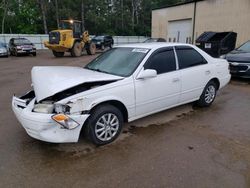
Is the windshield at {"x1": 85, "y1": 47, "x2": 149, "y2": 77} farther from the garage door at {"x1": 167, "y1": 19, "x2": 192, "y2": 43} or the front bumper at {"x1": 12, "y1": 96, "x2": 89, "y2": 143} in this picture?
the garage door at {"x1": 167, "y1": 19, "x2": 192, "y2": 43}

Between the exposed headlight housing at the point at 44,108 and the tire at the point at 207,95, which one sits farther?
the tire at the point at 207,95

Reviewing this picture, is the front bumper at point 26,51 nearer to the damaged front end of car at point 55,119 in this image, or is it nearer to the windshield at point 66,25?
the windshield at point 66,25

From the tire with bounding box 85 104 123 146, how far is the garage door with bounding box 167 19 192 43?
20.6 m

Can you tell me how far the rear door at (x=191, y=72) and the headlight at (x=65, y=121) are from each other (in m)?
2.40

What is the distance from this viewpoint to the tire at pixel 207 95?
532 centimetres

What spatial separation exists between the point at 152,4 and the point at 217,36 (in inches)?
1727

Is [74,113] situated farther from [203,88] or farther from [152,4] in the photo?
[152,4]

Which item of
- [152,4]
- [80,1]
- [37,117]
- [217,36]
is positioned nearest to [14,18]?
[80,1]

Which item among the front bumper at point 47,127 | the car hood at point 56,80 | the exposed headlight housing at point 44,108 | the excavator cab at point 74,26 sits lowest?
the front bumper at point 47,127

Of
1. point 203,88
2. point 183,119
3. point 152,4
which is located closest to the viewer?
point 183,119

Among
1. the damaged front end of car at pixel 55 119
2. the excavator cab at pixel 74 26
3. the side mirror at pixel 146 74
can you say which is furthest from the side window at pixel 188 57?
the excavator cab at pixel 74 26

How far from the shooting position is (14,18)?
3916cm

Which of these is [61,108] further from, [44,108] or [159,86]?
[159,86]

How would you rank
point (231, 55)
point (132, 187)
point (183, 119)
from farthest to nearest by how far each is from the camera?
point (231, 55), point (183, 119), point (132, 187)
